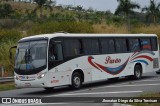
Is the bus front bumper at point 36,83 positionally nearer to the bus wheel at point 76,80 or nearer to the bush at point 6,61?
the bus wheel at point 76,80

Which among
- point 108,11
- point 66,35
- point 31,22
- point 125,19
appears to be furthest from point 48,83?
point 108,11

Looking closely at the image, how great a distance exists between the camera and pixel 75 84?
892 inches

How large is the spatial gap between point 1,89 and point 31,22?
42.5 meters

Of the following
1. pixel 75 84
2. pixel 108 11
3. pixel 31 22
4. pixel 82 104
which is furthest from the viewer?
pixel 108 11

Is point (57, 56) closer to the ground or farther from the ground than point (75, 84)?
farther from the ground

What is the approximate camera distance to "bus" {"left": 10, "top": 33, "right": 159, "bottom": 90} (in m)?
21.2

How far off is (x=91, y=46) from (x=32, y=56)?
406cm

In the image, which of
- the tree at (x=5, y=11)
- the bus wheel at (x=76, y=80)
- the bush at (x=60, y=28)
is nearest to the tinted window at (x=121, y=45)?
the bus wheel at (x=76, y=80)

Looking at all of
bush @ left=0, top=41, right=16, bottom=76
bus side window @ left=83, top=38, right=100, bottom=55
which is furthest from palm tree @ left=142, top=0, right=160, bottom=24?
bus side window @ left=83, top=38, right=100, bottom=55

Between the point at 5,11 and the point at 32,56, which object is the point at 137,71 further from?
the point at 5,11

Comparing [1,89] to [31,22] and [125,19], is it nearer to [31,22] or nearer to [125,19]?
[31,22]

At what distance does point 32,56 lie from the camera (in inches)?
843

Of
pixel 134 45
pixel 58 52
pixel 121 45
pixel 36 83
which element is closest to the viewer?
pixel 36 83

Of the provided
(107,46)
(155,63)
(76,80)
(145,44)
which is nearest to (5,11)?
(155,63)
